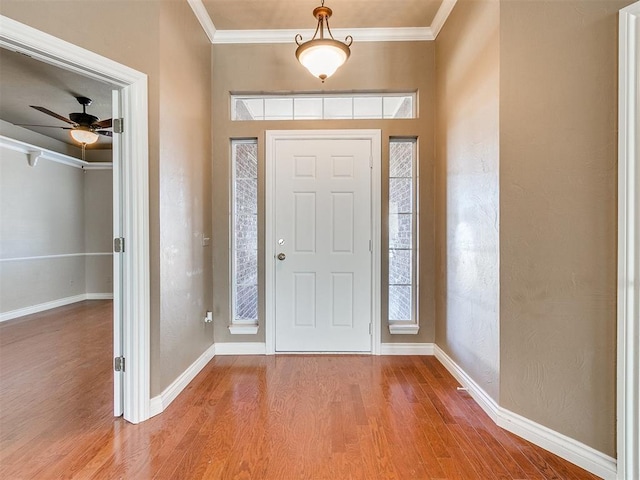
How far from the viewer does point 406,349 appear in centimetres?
297

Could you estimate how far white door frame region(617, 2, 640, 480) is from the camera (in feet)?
4.58

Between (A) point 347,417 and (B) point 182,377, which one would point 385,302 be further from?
(B) point 182,377

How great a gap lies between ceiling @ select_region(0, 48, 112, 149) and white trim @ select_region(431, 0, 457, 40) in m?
2.85

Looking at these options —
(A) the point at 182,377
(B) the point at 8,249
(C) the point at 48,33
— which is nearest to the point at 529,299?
(A) the point at 182,377

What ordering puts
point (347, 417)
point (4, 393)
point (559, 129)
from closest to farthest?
point (559, 129) < point (347, 417) < point (4, 393)

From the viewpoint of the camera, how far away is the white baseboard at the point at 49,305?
4406 mm

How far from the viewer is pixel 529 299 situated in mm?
1769

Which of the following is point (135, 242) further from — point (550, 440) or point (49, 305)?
point (49, 305)

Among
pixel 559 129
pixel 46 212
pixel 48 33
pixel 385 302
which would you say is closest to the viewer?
pixel 48 33

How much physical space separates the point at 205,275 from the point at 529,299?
245 cm

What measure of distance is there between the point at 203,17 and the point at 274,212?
68.7 inches

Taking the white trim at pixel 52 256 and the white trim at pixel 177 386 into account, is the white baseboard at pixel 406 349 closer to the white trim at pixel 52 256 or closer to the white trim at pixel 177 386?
the white trim at pixel 177 386

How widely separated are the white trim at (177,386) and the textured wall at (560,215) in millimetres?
2125

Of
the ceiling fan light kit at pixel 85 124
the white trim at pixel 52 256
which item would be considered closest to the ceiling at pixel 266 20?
the ceiling fan light kit at pixel 85 124
